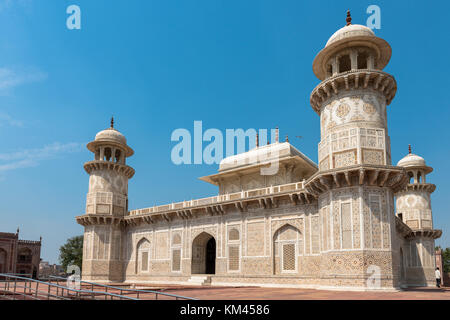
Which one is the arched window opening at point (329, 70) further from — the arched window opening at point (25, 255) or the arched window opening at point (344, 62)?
the arched window opening at point (25, 255)

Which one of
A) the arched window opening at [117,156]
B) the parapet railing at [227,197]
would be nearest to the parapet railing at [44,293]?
the parapet railing at [227,197]

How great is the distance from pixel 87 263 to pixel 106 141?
9485mm

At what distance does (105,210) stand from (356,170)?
20.1 meters

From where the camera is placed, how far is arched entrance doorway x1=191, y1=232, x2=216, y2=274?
2658 cm

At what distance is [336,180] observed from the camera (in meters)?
17.6

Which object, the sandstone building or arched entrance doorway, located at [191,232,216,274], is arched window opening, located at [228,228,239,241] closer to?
arched entrance doorway, located at [191,232,216,274]

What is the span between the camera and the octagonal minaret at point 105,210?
2923 cm

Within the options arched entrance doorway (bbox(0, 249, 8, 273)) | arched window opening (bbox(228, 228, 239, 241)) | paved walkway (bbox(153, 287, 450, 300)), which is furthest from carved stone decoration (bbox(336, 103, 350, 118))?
arched entrance doorway (bbox(0, 249, 8, 273))

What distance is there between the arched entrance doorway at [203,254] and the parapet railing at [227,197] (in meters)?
2.31

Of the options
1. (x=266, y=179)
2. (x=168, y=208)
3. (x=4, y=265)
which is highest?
(x=266, y=179)

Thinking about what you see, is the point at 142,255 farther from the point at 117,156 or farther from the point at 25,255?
the point at 25,255
